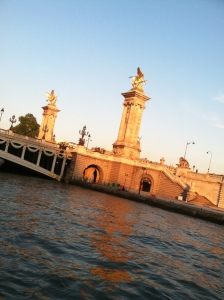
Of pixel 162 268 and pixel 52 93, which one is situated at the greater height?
pixel 52 93

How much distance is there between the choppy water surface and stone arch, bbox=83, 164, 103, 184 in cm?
2838

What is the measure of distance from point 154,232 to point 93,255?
22.8 feet

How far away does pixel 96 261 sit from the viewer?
31.9 ft

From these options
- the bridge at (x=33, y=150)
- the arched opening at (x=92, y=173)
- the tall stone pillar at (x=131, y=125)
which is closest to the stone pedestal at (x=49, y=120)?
the bridge at (x=33, y=150)

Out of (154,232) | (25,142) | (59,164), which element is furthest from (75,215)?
(59,164)

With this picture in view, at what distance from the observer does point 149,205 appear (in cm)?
3195

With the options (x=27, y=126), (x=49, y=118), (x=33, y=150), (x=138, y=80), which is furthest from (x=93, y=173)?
(x=27, y=126)

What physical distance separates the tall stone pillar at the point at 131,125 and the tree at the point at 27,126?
3711 cm

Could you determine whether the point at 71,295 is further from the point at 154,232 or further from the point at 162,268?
the point at 154,232

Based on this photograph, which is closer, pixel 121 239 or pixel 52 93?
pixel 121 239

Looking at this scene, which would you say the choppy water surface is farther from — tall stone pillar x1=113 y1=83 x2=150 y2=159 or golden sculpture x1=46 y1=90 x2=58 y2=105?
golden sculpture x1=46 y1=90 x2=58 y2=105

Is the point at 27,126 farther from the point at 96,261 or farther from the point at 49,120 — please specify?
the point at 96,261

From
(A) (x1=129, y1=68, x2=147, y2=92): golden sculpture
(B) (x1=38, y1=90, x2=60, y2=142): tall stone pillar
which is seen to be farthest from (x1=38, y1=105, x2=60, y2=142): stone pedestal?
(A) (x1=129, y1=68, x2=147, y2=92): golden sculpture

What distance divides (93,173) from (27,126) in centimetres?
3422
